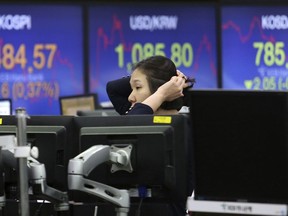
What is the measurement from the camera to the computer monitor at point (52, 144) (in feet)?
9.51

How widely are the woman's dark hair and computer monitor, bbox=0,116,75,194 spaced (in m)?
0.59


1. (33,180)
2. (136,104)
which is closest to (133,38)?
(136,104)

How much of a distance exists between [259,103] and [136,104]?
0.98m

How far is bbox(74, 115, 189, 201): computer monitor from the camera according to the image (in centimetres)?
280

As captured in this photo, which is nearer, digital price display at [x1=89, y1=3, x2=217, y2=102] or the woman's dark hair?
the woman's dark hair

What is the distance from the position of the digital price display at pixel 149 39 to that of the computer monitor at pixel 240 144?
17.1 ft

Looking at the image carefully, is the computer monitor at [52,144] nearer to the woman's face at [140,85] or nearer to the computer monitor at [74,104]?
the woman's face at [140,85]

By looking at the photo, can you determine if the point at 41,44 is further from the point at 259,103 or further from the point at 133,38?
the point at 259,103

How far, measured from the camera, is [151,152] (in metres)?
2.80

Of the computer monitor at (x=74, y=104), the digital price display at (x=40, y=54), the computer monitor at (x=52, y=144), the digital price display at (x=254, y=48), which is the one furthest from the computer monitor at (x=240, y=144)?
the digital price display at (x=254, y=48)

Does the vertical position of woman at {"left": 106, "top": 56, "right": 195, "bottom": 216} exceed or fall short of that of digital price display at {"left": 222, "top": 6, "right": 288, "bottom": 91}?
it falls short

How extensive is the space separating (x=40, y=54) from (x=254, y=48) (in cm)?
224

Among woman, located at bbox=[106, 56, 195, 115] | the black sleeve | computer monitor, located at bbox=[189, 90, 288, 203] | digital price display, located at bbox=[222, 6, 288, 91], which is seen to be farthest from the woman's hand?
digital price display, located at bbox=[222, 6, 288, 91]

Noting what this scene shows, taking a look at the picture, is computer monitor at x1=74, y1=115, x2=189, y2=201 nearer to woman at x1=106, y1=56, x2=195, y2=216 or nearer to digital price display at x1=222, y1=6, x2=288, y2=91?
woman at x1=106, y1=56, x2=195, y2=216
